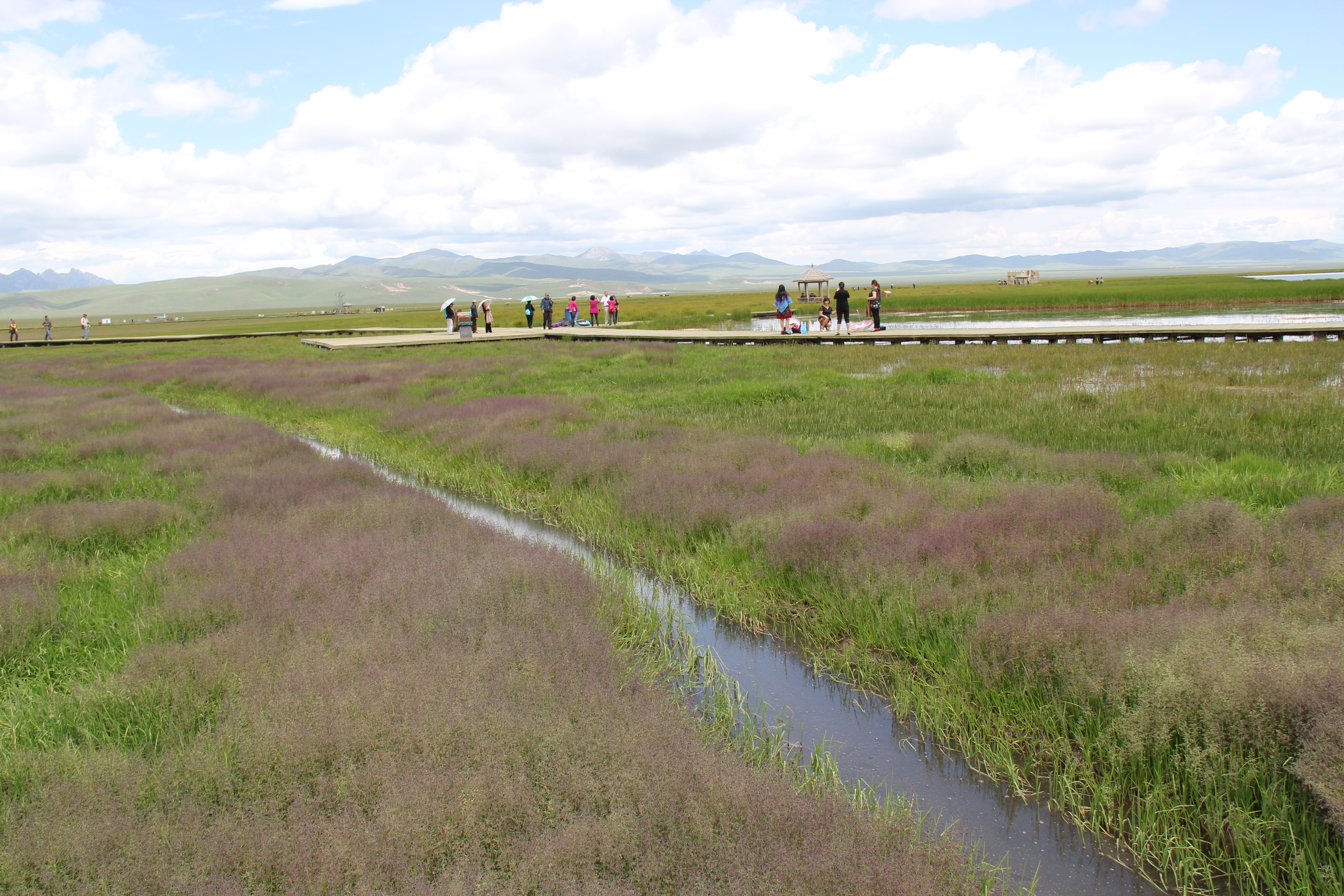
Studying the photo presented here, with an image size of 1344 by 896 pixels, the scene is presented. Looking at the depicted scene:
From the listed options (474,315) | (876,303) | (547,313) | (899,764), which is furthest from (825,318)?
(899,764)

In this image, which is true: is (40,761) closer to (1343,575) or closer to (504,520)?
(504,520)

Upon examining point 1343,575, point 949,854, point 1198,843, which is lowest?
point 1198,843

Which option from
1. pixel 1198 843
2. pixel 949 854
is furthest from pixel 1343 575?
pixel 949 854

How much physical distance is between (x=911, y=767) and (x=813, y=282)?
5978cm

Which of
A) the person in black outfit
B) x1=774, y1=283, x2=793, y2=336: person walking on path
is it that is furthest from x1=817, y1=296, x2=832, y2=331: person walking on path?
x1=774, y1=283, x2=793, y2=336: person walking on path

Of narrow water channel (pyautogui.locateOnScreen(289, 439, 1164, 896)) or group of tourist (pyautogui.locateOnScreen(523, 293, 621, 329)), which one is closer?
narrow water channel (pyautogui.locateOnScreen(289, 439, 1164, 896))

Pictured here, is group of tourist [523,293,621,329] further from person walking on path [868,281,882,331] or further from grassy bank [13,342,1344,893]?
grassy bank [13,342,1344,893]

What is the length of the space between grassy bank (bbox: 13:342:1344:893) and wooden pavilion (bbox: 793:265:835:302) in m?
39.6

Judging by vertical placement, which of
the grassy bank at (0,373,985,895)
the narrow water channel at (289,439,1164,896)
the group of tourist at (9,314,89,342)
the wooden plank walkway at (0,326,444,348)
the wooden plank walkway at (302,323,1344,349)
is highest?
the group of tourist at (9,314,89,342)

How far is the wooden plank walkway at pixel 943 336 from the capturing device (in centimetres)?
2430

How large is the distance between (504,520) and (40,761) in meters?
6.20

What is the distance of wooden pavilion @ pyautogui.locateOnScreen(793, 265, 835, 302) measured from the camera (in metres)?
59.0

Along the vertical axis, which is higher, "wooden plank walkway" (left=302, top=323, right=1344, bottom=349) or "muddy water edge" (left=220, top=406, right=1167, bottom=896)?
"wooden plank walkway" (left=302, top=323, right=1344, bottom=349)

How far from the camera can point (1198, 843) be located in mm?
3678
